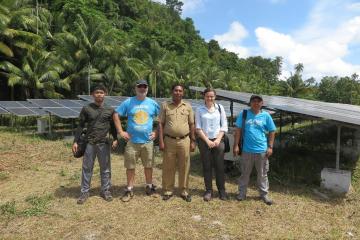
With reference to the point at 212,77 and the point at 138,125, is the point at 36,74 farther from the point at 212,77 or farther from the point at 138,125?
the point at 212,77

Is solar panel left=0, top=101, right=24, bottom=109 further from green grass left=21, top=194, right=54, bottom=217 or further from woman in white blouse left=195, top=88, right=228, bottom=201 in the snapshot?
woman in white blouse left=195, top=88, right=228, bottom=201

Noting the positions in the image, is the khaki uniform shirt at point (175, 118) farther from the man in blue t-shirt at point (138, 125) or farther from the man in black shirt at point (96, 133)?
the man in black shirt at point (96, 133)

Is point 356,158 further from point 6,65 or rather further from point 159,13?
point 159,13

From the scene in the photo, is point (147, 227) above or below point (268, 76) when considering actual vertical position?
below

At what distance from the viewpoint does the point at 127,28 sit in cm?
3922

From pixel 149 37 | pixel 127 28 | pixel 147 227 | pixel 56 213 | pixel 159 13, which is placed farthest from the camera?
pixel 159 13

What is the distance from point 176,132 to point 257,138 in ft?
3.93

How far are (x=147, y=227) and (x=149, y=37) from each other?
33829 mm

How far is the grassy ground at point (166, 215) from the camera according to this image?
441 centimetres

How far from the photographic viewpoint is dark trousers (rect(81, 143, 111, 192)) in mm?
5231

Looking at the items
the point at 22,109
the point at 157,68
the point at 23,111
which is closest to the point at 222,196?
the point at 23,111

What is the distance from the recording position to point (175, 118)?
5.14 meters

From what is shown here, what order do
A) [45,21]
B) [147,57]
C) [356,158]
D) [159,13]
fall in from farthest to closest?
[159,13] → [147,57] → [45,21] → [356,158]

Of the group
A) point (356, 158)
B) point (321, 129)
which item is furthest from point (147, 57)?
point (356, 158)
